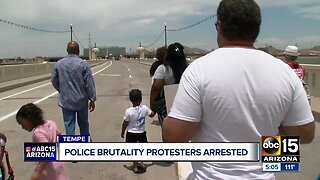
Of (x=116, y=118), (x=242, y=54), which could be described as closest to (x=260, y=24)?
(x=242, y=54)

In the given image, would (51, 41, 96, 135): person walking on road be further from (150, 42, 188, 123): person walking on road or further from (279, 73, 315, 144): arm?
(279, 73, 315, 144): arm

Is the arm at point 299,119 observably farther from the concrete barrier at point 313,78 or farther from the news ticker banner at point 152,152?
the concrete barrier at point 313,78

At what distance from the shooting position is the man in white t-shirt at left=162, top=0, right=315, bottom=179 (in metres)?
2.01

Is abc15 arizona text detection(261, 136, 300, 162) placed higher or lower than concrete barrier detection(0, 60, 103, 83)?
higher

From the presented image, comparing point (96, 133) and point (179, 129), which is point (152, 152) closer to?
point (179, 129)

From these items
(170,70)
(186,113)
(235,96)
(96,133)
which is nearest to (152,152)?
(186,113)

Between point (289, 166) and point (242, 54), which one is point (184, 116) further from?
point (289, 166)

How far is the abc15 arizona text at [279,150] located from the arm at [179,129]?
371 millimetres

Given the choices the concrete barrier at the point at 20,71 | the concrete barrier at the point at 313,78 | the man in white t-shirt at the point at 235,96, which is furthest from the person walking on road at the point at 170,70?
the concrete barrier at the point at 20,71

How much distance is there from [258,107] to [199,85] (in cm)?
33

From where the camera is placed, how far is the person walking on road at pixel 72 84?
20.2 ft

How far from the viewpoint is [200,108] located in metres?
2.04

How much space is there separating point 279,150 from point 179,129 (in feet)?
1.76

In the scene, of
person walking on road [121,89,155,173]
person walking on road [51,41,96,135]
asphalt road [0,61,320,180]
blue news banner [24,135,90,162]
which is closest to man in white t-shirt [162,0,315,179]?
blue news banner [24,135,90,162]
